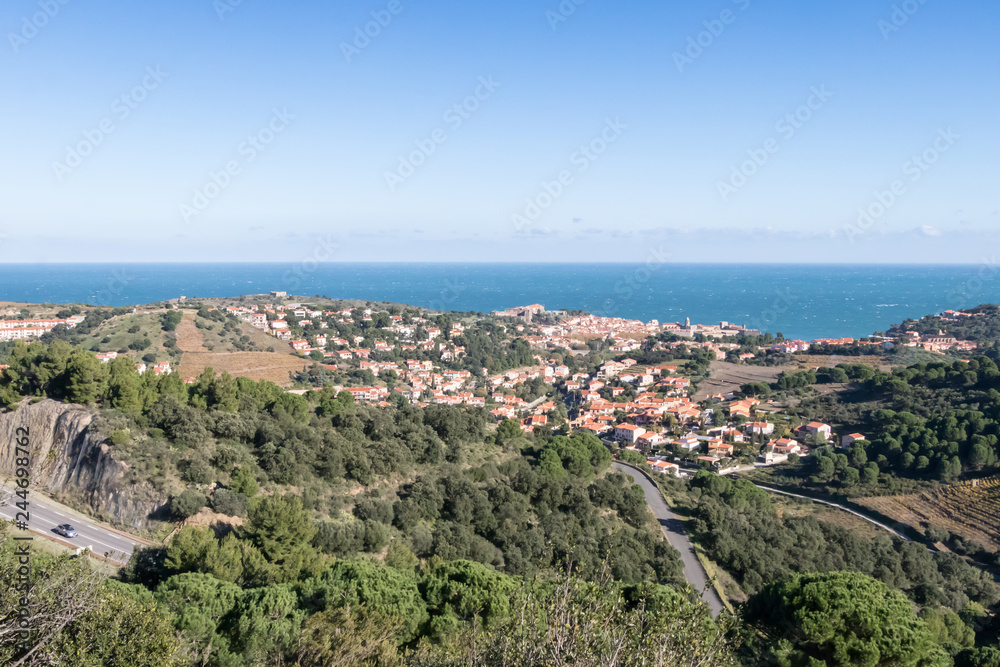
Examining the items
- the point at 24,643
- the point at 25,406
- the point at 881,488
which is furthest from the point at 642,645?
the point at 881,488

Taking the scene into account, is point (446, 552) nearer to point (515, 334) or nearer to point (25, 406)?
point (25, 406)

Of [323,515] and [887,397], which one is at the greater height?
[323,515]

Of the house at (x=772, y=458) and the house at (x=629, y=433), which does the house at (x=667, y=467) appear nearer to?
the house at (x=772, y=458)

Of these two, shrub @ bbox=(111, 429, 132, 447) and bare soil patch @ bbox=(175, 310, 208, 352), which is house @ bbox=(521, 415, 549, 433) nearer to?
bare soil patch @ bbox=(175, 310, 208, 352)

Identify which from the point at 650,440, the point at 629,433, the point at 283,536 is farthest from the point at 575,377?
the point at 283,536

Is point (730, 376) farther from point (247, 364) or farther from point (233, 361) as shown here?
point (233, 361)
